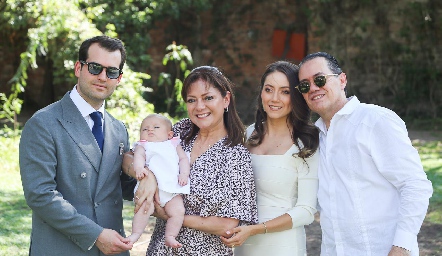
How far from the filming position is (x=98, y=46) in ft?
9.70

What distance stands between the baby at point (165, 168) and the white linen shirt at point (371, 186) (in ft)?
2.34

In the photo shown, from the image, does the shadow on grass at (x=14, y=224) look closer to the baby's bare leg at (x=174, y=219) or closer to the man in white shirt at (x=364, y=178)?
the baby's bare leg at (x=174, y=219)

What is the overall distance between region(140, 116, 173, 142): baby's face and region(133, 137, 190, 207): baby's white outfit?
0.04 metres

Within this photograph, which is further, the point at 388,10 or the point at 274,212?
the point at 388,10

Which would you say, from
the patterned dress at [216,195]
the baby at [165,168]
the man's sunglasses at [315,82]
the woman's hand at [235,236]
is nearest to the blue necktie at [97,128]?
the baby at [165,168]

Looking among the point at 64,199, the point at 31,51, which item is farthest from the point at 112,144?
the point at 31,51

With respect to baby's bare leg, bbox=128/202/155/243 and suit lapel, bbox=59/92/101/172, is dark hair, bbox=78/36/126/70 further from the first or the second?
baby's bare leg, bbox=128/202/155/243

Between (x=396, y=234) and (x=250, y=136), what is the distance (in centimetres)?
94

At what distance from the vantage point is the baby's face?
3.18m

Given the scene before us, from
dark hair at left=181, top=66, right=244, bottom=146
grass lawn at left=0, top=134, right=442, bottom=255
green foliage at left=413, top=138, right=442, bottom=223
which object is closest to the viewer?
dark hair at left=181, top=66, right=244, bottom=146

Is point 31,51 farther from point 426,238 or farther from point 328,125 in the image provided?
Result: point 328,125

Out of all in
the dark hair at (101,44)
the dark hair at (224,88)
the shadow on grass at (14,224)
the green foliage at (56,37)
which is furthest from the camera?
the green foliage at (56,37)

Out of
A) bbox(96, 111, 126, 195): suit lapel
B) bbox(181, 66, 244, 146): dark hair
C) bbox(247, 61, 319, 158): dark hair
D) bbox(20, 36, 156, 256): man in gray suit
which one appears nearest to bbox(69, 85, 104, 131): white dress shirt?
bbox(20, 36, 156, 256): man in gray suit

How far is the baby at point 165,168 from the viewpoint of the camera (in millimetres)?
2899
